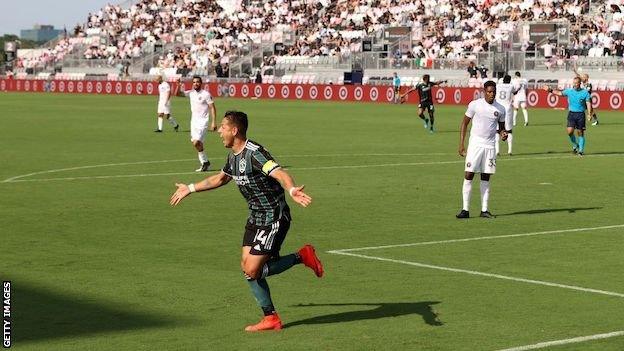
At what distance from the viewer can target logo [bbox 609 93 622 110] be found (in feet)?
195

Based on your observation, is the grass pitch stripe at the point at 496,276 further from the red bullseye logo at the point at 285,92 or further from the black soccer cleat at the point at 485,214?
the red bullseye logo at the point at 285,92

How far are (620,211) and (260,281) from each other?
1125 cm

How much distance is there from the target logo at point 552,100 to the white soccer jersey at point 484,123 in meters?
41.7

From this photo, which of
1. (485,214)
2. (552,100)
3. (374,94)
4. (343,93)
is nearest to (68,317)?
(485,214)

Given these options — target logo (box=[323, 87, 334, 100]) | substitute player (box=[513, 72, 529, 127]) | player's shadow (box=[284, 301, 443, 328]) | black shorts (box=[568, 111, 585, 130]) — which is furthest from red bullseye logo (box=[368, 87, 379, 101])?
player's shadow (box=[284, 301, 443, 328])

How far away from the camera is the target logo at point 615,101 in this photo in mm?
59375

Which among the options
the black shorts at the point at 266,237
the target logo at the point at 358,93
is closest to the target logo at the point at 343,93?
the target logo at the point at 358,93

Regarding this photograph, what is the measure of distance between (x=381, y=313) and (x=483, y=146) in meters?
8.78

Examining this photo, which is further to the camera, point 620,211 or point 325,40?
point 325,40

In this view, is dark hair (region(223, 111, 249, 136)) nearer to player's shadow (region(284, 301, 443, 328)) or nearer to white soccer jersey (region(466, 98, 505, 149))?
player's shadow (region(284, 301, 443, 328))

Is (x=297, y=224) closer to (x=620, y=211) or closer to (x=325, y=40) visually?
(x=620, y=211)

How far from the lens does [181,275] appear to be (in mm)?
14328

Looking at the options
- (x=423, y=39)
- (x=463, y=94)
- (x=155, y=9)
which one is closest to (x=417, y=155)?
(x=463, y=94)

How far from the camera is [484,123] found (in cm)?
2056
